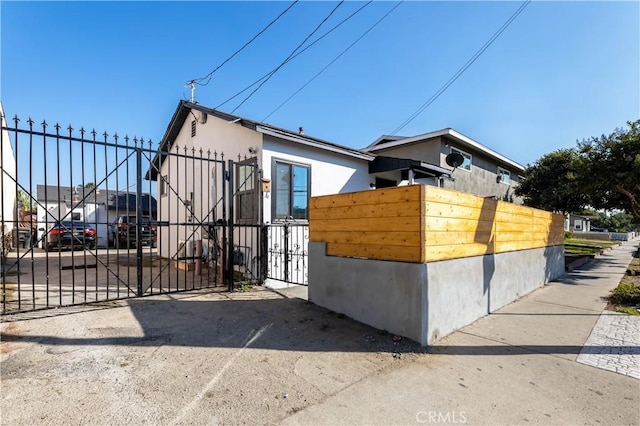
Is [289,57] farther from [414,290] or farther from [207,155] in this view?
[414,290]

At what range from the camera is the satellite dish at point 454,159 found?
12311 mm

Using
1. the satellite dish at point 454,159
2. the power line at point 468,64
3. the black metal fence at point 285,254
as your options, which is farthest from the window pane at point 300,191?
the satellite dish at point 454,159

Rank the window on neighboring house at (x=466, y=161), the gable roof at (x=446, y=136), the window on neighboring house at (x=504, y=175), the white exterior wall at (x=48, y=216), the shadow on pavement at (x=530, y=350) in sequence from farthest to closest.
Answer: the window on neighboring house at (x=504, y=175), the window on neighboring house at (x=466, y=161), the gable roof at (x=446, y=136), the white exterior wall at (x=48, y=216), the shadow on pavement at (x=530, y=350)

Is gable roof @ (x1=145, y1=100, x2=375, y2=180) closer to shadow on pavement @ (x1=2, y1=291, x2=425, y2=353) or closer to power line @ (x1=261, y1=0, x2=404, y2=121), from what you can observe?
shadow on pavement @ (x1=2, y1=291, x2=425, y2=353)

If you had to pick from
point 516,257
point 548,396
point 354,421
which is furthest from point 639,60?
point 354,421

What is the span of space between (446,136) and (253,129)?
27.8 feet

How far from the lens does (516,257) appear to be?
6.24m

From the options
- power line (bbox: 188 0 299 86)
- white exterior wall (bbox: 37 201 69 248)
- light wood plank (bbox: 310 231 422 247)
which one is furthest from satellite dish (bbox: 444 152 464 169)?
white exterior wall (bbox: 37 201 69 248)

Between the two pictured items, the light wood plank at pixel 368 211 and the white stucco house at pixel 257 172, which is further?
the white stucco house at pixel 257 172

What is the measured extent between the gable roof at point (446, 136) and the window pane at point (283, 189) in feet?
23.4

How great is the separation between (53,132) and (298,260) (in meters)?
4.92

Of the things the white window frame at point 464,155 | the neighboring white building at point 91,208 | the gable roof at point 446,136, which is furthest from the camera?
the white window frame at point 464,155

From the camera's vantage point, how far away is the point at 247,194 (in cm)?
778

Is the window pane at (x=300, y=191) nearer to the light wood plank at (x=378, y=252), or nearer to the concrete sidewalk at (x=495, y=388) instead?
the light wood plank at (x=378, y=252)
